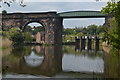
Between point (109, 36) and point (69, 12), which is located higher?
point (69, 12)

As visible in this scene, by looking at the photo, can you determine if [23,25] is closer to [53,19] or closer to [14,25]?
[14,25]

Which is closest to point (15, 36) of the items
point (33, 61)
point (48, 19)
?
point (48, 19)

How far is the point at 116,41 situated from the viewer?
7352 millimetres

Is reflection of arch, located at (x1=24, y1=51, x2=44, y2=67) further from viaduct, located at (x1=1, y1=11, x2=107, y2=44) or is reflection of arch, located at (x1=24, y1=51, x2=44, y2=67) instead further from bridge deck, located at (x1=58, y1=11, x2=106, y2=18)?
bridge deck, located at (x1=58, y1=11, x2=106, y2=18)

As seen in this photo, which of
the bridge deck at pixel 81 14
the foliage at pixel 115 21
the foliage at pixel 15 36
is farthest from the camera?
the bridge deck at pixel 81 14

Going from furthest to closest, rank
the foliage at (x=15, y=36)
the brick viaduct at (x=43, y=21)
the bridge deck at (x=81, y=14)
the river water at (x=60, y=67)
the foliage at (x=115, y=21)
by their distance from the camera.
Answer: the bridge deck at (x=81, y=14) < the brick viaduct at (x=43, y=21) < the foliage at (x=15, y=36) < the river water at (x=60, y=67) < the foliage at (x=115, y=21)

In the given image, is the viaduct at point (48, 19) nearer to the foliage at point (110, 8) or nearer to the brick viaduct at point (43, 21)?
the brick viaduct at point (43, 21)

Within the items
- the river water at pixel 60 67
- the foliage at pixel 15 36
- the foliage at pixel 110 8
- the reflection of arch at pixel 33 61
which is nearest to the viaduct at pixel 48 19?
the foliage at pixel 15 36

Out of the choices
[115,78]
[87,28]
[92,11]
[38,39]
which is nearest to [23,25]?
[92,11]

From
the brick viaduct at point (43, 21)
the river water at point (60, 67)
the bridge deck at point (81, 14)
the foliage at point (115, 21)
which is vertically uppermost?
the bridge deck at point (81, 14)

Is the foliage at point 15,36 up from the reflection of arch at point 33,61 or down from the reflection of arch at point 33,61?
up

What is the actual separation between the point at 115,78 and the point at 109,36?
6.79 metres

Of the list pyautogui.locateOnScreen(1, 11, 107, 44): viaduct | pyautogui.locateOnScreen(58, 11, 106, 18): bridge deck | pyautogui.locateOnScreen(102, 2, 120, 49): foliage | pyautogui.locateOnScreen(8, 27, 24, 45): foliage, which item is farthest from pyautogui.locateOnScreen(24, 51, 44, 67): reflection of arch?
pyautogui.locateOnScreen(58, 11, 106, 18): bridge deck

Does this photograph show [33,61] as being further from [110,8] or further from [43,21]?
[43,21]
